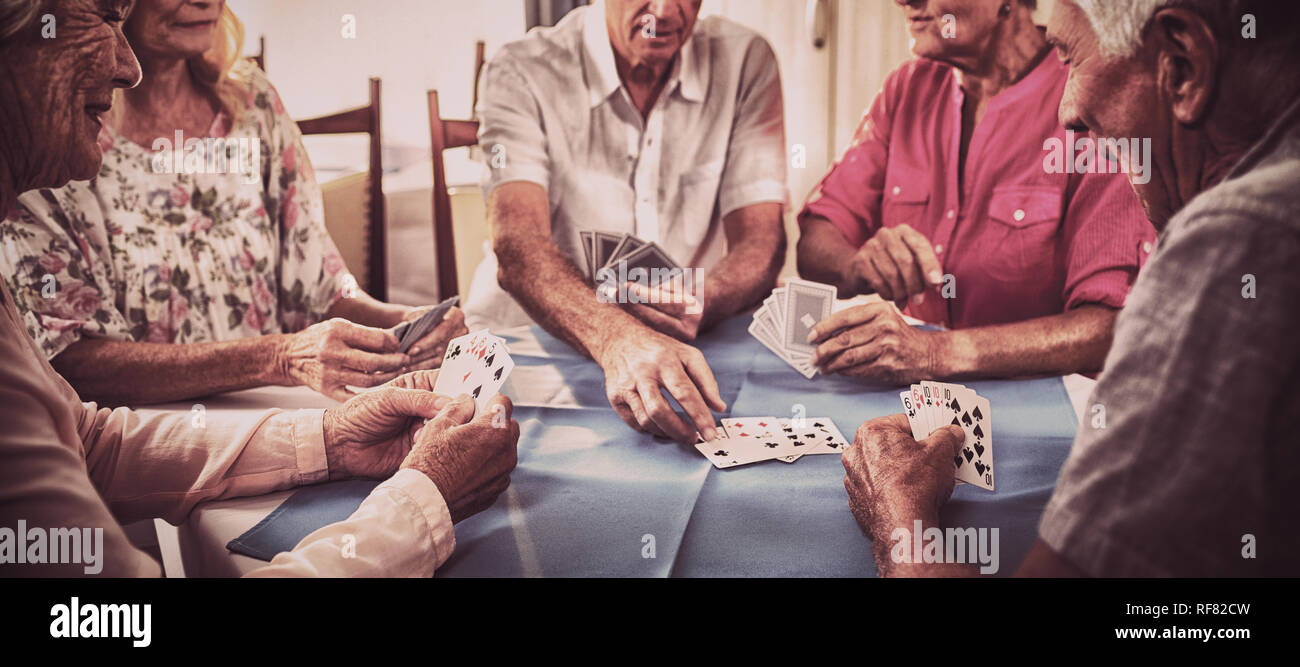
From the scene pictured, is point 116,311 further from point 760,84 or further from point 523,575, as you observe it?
point 760,84

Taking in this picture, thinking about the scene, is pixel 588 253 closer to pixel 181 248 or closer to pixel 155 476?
pixel 181 248

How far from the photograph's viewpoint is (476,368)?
54.9 inches

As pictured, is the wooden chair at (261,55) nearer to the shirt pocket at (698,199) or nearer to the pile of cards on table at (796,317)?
the shirt pocket at (698,199)

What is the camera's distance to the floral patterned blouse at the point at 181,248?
1.48 metres

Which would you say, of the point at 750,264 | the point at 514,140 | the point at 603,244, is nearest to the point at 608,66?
the point at 514,140

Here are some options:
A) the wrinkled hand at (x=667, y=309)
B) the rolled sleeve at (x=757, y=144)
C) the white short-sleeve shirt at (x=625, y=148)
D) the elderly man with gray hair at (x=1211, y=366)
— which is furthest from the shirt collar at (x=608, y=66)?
the elderly man with gray hair at (x=1211, y=366)

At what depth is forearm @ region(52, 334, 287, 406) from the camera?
1522 mm

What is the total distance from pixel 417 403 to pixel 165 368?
0.65 m

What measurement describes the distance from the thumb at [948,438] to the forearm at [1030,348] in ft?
1.75

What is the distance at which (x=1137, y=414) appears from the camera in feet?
2.57
